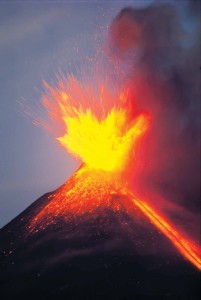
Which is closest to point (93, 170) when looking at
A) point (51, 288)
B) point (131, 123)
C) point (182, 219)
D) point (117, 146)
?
point (117, 146)

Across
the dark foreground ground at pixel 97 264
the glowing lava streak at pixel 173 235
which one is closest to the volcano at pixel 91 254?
the dark foreground ground at pixel 97 264

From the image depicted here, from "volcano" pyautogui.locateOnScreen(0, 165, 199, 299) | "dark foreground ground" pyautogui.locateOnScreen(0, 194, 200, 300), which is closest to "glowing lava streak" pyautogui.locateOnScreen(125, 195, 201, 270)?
"volcano" pyautogui.locateOnScreen(0, 165, 199, 299)

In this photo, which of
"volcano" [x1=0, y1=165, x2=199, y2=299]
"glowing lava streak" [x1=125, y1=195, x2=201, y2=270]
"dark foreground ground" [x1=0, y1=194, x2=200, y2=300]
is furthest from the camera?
"glowing lava streak" [x1=125, y1=195, x2=201, y2=270]

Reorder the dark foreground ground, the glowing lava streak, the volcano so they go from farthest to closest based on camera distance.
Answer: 1. the glowing lava streak
2. the volcano
3. the dark foreground ground

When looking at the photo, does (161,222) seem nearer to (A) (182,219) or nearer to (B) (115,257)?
(A) (182,219)

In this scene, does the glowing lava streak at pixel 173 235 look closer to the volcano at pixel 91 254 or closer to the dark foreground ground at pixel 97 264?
the volcano at pixel 91 254

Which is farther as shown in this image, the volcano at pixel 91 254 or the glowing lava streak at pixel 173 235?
the glowing lava streak at pixel 173 235

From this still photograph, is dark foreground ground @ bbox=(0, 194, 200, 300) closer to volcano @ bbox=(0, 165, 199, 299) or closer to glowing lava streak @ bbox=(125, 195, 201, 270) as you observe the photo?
volcano @ bbox=(0, 165, 199, 299)
